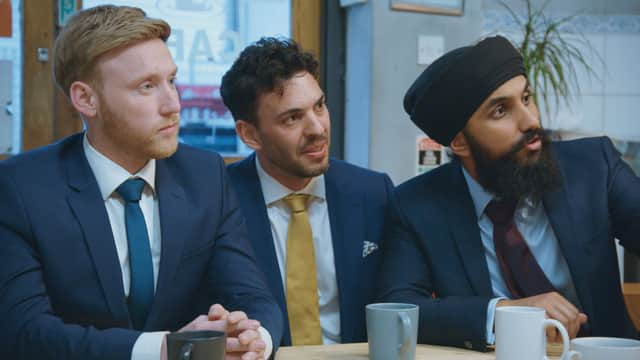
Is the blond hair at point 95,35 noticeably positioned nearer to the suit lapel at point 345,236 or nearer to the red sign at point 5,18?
the suit lapel at point 345,236

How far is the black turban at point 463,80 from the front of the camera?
86.2 inches

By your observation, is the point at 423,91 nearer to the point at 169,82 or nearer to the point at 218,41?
the point at 169,82

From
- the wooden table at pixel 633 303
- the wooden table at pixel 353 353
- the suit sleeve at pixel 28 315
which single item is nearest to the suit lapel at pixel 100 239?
the suit sleeve at pixel 28 315

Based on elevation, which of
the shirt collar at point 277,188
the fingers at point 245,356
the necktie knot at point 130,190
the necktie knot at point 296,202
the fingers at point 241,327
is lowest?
the fingers at point 245,356

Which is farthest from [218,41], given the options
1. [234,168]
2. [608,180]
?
[608,180]

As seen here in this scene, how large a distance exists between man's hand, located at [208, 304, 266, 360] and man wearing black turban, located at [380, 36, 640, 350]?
1.69 ft

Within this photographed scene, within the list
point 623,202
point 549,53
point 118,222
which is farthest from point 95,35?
point 549,53

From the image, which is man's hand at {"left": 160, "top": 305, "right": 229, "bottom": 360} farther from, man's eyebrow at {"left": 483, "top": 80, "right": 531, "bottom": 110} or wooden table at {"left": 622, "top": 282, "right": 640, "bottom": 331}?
wooden table at {"left": 622, "top": 282, "right": 640, "bottom": 331}

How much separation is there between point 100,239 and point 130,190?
0.14 meters

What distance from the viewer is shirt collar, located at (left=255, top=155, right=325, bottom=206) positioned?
2.41 metres

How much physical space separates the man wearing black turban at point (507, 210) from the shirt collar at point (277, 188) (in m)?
0.26

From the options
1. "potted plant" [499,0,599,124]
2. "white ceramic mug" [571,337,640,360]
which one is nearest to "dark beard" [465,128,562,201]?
"white ceramic mug" [571,337,640,360]

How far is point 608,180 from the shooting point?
2.19m

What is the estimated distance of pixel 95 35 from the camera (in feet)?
6.42
